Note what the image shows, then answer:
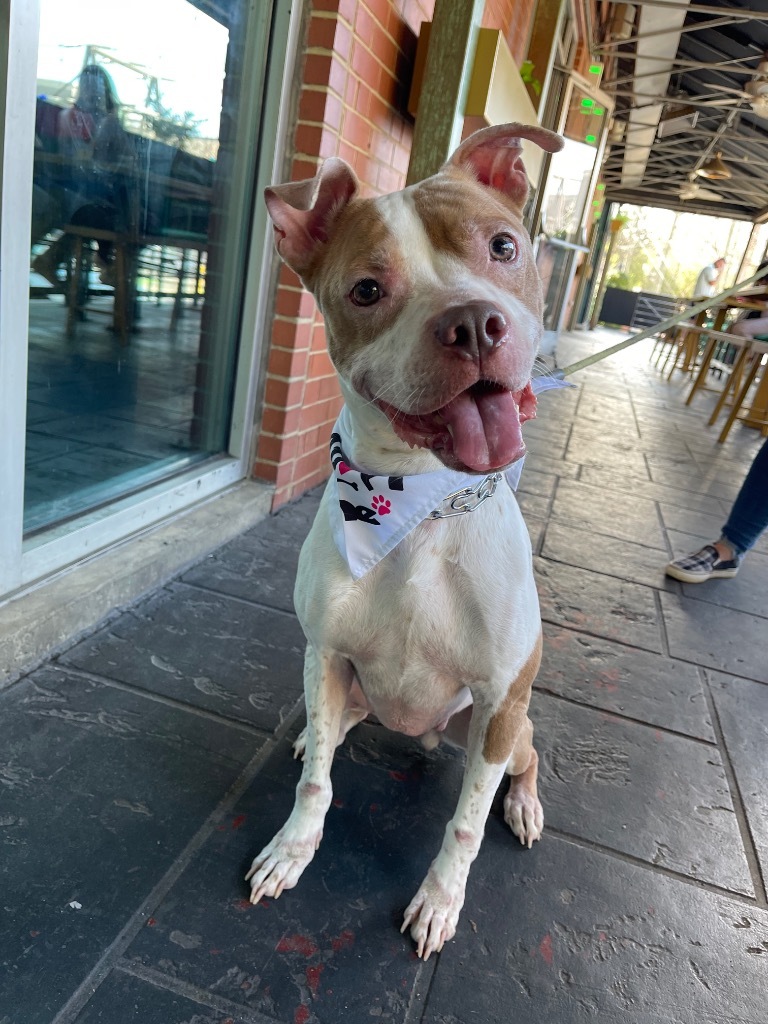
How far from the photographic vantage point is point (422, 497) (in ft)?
4.78

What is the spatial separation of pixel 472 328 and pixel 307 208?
49 cm

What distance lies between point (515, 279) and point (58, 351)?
1580 mm

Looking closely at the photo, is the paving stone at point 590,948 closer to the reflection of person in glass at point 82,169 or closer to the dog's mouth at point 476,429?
the dog's mouth at point 476,429

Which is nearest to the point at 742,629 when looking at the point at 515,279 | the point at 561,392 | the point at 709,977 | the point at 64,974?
the point at 709,977

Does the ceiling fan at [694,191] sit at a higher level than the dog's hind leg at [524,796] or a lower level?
higher

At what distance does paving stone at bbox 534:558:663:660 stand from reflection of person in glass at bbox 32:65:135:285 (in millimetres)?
2254

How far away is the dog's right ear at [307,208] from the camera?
4.67 feet

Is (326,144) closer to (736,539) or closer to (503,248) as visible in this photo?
(503,248)

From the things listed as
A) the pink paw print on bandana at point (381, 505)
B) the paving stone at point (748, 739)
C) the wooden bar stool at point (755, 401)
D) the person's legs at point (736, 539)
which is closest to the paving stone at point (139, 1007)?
the pink paw print on bandana at point (381, 505)

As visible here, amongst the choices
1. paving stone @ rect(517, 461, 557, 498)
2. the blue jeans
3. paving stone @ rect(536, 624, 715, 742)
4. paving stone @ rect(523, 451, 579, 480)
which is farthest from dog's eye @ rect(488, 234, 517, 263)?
paving stone @ rect(523, 451, 579, 480)

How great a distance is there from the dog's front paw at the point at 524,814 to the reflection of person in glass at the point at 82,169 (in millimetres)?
2010

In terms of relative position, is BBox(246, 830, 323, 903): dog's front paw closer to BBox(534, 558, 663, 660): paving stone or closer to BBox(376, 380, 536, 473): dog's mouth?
BBox(376, 380, 536, 473): dog's mouth

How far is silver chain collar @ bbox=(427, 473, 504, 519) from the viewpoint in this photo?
1463mm

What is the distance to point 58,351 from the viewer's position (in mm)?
2289
